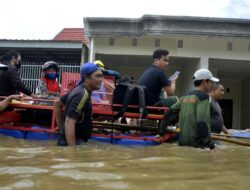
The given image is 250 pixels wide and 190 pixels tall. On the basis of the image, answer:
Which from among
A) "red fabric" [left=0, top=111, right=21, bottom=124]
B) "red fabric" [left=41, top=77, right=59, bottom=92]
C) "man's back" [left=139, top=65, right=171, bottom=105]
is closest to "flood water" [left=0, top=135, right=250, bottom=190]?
"red fabric" [left=0, top=111, right=21, bottom=124]

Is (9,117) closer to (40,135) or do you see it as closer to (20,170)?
(40,135)

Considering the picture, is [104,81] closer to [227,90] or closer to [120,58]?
[120,58]

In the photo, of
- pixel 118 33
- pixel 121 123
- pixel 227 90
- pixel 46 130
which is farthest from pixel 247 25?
pixel 46 130

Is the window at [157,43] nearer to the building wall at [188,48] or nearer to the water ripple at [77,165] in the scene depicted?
the building wall at [188,48]

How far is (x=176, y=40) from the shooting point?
13938 millimetres

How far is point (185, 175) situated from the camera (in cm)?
316

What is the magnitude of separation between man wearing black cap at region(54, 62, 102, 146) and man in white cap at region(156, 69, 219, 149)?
3.89ft

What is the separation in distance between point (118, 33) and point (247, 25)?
415cm

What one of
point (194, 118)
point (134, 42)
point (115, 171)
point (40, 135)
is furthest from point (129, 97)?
point (134, 42)

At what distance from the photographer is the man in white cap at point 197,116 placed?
4996 millimetres

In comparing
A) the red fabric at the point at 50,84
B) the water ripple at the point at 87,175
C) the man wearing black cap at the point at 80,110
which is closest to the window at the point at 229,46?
the red fabric at the point at 50,84

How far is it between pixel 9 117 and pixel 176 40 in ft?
28.4

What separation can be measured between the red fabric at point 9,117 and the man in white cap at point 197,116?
2632 mm

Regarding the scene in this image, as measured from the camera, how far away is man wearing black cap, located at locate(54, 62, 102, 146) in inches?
188
